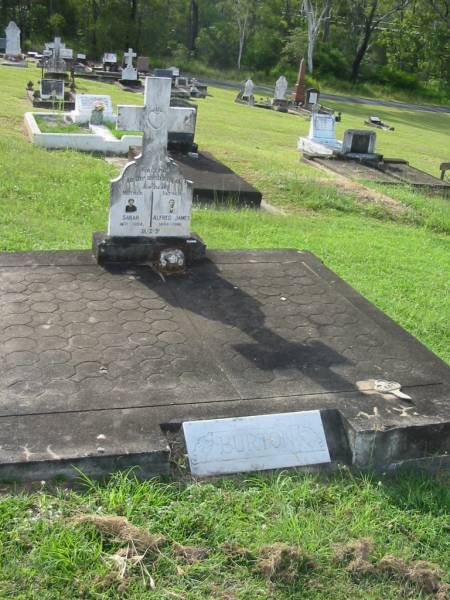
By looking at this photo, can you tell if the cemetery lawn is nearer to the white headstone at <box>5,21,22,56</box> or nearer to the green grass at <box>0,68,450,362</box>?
the green grass at <box>0,68,450,362</box>

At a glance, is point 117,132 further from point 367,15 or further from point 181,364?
point 367,15

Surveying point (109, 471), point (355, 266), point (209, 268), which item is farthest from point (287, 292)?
point (109, 471)

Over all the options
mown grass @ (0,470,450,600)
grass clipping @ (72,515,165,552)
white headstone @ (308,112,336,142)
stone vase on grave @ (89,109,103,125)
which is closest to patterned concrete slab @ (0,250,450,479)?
mown grass @ (0,470,450,600)

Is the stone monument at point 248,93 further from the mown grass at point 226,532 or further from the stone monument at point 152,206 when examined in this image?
the mown grass at point 226,532

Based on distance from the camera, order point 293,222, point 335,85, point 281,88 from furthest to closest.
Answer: point 335,85
point 281,88
point 293,222

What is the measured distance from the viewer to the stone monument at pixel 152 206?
5.47 meters

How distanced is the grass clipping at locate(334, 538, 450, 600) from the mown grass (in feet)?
0.09

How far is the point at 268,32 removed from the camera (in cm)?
4253

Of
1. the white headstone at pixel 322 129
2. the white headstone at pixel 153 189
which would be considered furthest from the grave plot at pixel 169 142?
the white headstone at pixel 322 129

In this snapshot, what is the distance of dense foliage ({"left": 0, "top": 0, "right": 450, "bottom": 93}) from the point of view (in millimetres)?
37344

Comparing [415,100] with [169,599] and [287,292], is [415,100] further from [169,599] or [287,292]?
[169,599]

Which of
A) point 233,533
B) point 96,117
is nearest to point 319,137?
point 96,117

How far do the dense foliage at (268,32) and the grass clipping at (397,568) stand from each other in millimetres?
36884

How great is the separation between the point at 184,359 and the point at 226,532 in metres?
1.41
